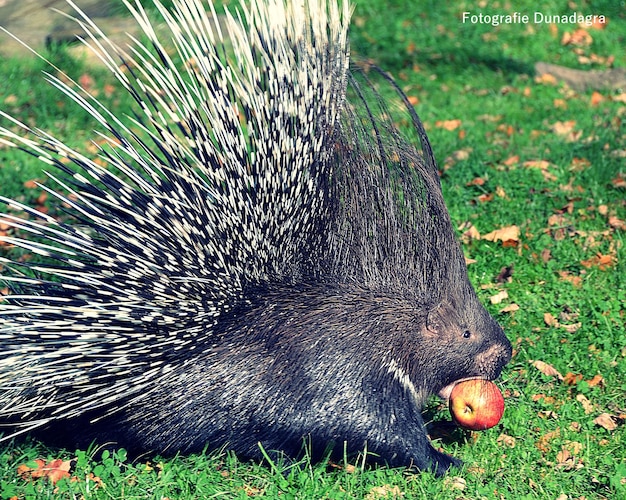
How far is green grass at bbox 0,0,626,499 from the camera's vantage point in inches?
120

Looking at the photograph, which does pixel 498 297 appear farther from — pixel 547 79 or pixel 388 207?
pixel 547 79

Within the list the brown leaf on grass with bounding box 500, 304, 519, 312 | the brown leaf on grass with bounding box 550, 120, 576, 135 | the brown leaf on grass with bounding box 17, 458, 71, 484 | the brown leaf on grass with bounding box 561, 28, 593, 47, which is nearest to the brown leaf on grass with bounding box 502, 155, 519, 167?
the brown leaf on grass with bounding box 550, 120, 576, 135

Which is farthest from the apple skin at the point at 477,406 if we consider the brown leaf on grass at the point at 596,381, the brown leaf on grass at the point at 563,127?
the brown leaf on grass at the point at 563,127

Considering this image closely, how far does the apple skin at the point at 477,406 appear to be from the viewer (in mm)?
3122

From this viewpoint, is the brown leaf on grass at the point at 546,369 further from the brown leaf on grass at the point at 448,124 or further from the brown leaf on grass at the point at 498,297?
the brown leaf on grass at the point at 448,124

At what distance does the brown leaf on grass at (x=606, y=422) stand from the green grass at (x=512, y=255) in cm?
2

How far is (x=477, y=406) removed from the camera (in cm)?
312

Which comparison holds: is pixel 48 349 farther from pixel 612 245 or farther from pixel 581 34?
pixel 581 34

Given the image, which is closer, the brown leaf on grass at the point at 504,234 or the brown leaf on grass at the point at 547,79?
Result: the brown leaf on grass at the point at 504,234

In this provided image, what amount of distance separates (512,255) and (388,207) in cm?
168

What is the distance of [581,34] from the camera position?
8117 mm

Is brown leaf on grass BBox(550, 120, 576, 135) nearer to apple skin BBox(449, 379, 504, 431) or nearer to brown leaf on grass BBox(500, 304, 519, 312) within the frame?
brown leaf on grass BBox(500, 304, 519, 312)

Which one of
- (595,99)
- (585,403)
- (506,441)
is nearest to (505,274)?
(585,403)

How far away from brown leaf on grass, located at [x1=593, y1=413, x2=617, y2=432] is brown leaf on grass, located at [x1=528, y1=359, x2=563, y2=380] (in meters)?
0.29
